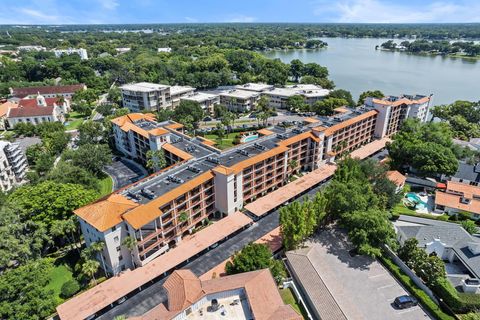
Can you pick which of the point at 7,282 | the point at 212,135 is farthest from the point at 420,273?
the point at 212,135

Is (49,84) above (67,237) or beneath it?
above

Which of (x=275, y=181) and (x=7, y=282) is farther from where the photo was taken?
(x=275, y=181)

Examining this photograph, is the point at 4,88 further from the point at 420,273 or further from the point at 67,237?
the point at 420,273

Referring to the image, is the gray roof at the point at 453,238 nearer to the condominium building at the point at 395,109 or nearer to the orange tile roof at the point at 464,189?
the orange tile roof at the point at 464,189

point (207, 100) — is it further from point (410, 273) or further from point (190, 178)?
point (410, 273)

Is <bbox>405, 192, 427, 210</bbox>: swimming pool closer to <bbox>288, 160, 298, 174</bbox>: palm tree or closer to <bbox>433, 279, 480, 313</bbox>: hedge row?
<bbox>288, 160, 298, 174</bbox>: palm tree

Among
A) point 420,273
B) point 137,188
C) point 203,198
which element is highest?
point 137,188

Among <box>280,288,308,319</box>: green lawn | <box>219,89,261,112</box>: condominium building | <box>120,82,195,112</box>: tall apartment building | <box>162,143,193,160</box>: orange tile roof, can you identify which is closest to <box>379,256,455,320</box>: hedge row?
<box>280,288,308,319</box>: green lawn

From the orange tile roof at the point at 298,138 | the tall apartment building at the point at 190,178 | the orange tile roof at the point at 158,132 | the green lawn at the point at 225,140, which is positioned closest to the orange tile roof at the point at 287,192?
the tall apartment building at the point at 190,178
